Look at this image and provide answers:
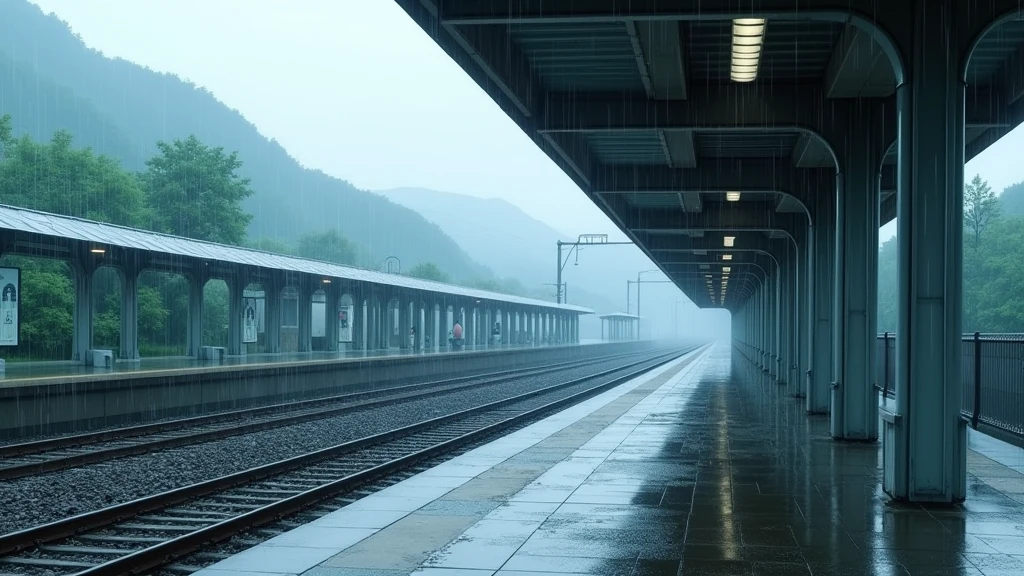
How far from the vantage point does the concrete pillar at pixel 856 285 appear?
14289mm

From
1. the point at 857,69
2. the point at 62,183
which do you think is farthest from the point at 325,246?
the point at 857,69

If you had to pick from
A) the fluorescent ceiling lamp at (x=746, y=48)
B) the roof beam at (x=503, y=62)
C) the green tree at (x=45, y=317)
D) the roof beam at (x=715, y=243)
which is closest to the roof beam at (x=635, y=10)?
the roof beam at (x=503, y=62)

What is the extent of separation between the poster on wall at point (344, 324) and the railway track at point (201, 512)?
964 inches

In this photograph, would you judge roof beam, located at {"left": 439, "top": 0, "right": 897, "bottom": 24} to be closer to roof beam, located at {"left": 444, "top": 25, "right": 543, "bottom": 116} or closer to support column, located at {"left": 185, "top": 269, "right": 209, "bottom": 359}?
roof beam, located at {"left": 444, "top": 25, "right": 543, "bottom": 116}

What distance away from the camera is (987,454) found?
13.7m

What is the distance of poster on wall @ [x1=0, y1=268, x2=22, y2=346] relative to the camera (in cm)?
1952

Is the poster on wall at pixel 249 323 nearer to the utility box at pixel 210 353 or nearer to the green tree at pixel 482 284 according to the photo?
the utility box at pixel 210 353

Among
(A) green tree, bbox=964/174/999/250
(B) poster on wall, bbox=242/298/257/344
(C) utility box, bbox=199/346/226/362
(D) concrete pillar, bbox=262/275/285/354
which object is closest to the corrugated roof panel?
(D) concrete pillar, bbox=262/275/285/354

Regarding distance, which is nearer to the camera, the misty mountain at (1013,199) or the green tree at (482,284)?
the green tree at (482,284)

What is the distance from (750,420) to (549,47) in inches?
347

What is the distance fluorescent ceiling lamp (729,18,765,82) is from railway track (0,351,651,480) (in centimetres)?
961

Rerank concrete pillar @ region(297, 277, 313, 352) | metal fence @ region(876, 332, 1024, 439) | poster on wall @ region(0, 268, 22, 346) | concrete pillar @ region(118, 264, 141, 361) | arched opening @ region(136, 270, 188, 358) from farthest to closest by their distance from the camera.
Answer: arched opening @ region(136, 270, 188, 358), concrete pillar @ region(297, 277, 313, 352), concrete pillar @ region(118, 264, 141, 361), poster on wall @ region(0, 268, 22, 346), metal fence @ region(876, 332, 1024, 439)

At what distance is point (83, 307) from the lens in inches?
979

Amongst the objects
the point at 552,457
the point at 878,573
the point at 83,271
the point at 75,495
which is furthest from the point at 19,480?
the point at 83,271
